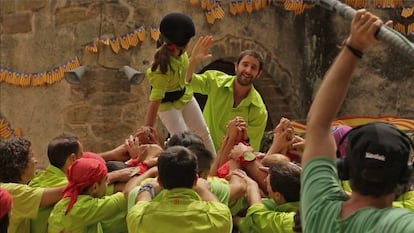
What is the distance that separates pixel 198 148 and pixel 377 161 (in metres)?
1.96

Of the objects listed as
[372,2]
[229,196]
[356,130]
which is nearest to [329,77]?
[356,130]

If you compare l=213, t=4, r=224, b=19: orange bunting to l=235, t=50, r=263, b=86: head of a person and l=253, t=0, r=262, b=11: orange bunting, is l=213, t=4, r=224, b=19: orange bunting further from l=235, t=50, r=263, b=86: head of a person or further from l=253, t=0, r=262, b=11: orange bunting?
l=235, t=50, r=263, b=86: head of a person

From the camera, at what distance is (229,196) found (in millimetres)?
3824

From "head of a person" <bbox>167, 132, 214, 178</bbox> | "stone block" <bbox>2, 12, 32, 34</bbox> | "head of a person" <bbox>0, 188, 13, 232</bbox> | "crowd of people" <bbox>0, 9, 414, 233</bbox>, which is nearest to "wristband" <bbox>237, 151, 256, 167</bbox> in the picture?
"crowd of people" <bbox>0, 9, 414, 233</bbox>

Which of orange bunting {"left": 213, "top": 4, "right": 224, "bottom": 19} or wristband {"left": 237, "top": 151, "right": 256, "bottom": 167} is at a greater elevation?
orange bunting {"left": 213, "top": 4, "right": 224, "bottom": 19}

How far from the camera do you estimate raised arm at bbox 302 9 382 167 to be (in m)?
2.19

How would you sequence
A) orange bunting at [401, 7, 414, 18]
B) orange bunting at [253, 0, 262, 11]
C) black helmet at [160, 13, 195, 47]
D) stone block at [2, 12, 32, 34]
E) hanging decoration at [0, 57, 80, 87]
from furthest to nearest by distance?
orange bunting at [401, 7, 414, 18], orange bunting at [253, 0, 262, 11], stone block at [2, 12, 32, 34], hanging decoration at [0, 57, 80, 87], black helmet at [160, 13, 195, 47]

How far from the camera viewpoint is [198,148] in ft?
13.3

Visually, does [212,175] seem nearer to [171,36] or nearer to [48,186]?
[48,186]

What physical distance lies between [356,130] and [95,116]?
6.01 m

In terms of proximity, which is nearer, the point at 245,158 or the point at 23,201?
the point at 23,201

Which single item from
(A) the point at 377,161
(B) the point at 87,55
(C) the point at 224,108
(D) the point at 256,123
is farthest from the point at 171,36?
(A) the point at 377,161

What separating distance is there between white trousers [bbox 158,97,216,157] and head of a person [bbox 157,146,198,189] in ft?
7.32

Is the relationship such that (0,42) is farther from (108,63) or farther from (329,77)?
(329,77)
